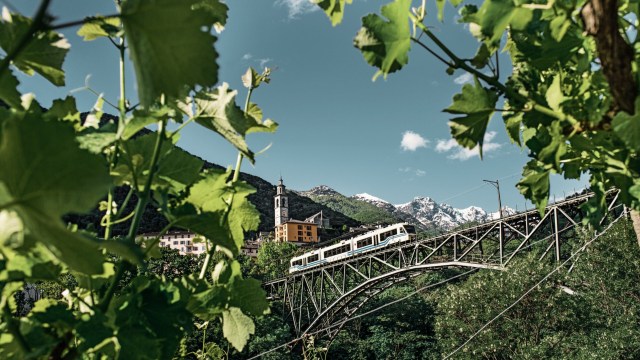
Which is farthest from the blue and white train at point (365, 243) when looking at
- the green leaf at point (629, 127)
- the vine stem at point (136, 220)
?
the vine stem at point (136, 220)

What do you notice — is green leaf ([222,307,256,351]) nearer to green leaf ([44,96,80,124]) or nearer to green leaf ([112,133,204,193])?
green leaf ([112,133,204,193])

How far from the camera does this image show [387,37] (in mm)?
612

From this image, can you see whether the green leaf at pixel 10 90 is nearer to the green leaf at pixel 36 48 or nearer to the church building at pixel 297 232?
the green leaf at pixel 36 48

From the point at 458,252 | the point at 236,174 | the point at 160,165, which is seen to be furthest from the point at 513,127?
the point at 458,252

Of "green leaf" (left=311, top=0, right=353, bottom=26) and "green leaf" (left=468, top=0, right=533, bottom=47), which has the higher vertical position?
"green leaf" (left=311, top=0, right=353, bottom=26)

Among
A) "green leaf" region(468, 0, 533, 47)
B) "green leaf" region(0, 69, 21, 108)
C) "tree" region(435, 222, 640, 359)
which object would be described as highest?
"green leaf" region(468, 0, 533, 47)

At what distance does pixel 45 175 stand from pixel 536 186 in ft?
2.70

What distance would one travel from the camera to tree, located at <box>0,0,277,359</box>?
274 mm

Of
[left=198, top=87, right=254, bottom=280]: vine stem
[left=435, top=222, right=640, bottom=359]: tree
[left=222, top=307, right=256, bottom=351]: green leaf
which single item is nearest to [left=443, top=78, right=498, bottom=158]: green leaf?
[left=198, top=87, right=254, bottom=280]: vine stem

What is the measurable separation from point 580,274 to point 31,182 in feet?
68.9

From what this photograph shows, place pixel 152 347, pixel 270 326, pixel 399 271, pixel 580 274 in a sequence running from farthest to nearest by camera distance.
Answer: pixel 270 326, pixel 399 271, pixel 580 274, pixel 152 347

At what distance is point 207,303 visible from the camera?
0.62 metres

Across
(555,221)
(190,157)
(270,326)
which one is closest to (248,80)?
(190,157)

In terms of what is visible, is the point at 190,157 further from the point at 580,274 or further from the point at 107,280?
the point at 580,274
